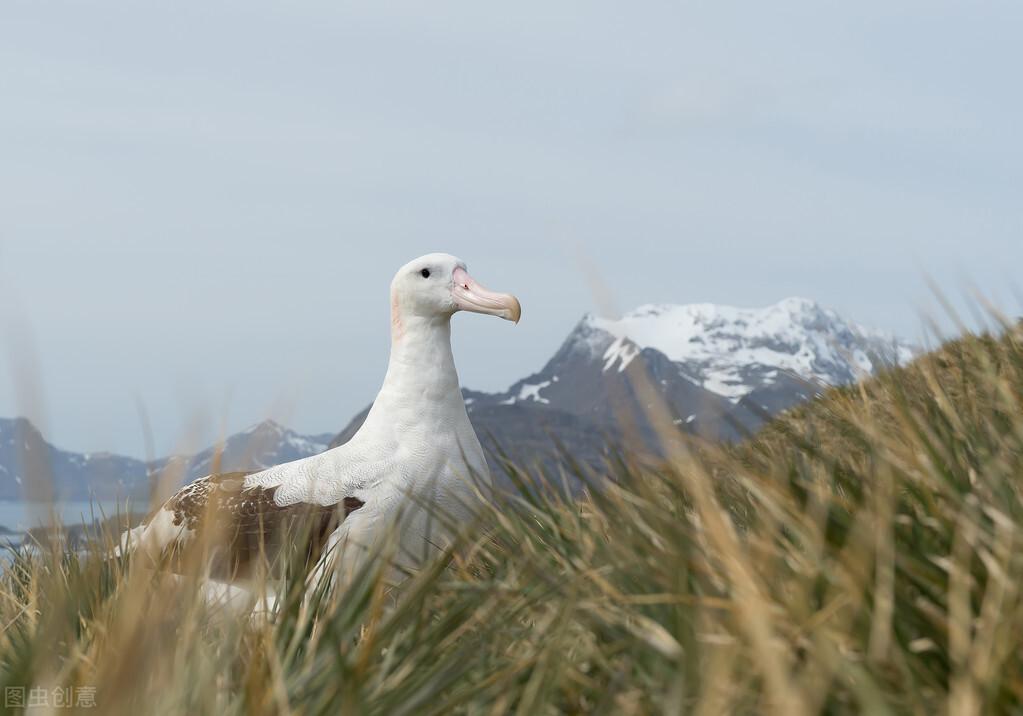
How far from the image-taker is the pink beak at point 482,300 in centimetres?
587

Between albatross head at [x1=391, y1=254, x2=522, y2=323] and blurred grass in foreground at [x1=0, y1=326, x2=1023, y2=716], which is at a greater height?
albatross head at [x1=391, y1=254, x2=522, y2=323]

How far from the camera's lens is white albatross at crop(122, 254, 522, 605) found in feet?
16.5

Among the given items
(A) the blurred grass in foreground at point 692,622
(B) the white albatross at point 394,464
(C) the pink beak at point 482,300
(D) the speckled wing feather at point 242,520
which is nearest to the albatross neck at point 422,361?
(B) the white albatross at point 394,464

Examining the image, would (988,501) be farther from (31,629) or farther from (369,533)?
(369,533)

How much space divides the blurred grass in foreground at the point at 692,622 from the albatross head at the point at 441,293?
118 inches

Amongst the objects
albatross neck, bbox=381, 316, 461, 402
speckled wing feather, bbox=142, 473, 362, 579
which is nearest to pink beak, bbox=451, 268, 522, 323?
albatross neck, bbox=381, 316, 461, 402

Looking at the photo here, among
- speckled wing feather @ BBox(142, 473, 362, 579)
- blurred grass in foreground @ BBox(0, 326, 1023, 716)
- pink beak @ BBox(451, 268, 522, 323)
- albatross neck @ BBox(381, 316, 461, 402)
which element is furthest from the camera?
pink beak @ BBox(451, 268, 522, 323)

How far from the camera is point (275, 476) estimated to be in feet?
18.0

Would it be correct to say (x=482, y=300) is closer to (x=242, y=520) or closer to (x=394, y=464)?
(x=394, y=464)

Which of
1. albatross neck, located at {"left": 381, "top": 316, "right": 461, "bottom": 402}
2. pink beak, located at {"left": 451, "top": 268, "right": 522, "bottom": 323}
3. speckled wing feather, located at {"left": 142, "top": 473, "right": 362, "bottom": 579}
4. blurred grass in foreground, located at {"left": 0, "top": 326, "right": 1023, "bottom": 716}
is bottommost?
blurred grass in foreground, located at {"left": 0, "top": 326, "right": 1023, "bottom": 716}

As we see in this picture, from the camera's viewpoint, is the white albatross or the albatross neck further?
the albatross neck

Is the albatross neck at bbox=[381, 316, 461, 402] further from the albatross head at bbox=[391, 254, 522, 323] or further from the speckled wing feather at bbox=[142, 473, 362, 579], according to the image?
the speckled wing feather at bbox=[142, 473, 362, 579]

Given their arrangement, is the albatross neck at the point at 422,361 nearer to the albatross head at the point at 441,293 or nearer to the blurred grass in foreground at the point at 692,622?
the albatross head at the point at 441,293

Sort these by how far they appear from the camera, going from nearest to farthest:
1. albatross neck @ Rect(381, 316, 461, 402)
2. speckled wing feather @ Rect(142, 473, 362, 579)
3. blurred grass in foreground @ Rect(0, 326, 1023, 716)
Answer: blurred grass in foreground @ Rect(0, 326, 1023, 716) < speckled wing feather @ Rect(142, 473, 362, 579) < albatross neck @ Rect(381, 316, 461, 402)
